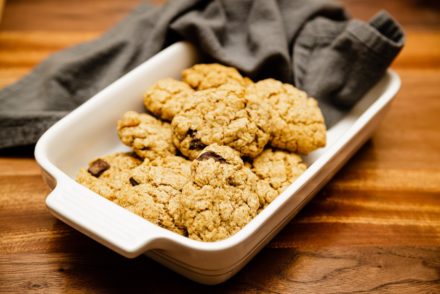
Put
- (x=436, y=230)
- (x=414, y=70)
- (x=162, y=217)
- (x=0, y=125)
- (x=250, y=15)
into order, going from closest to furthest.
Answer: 1. (x=162, y=217)
2. (x=436, y=230)
3. (x=0, y=125)
4. (x=250, y=15)
5. (x=414, y=70)

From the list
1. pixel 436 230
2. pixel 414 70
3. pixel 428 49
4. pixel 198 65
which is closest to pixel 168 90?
pixel 198 65

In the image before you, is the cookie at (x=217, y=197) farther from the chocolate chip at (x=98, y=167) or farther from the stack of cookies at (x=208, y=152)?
the chocolate chip at (x=98, y=167)

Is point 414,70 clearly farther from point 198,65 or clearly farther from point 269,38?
point 198,65

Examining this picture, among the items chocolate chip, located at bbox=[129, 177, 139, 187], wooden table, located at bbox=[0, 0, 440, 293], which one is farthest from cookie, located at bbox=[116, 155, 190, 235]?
wooden table, located at bbox=[0, 0, 440, 293]

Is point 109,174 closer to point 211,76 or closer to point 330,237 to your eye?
point 211,76

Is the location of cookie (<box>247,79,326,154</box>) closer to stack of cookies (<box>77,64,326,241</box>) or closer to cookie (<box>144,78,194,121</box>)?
stack of cookies (<box>77,64,326,241</box>)

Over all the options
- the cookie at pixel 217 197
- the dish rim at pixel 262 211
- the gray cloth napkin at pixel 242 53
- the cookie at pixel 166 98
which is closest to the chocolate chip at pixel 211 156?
the cookie at pixel 217 197
